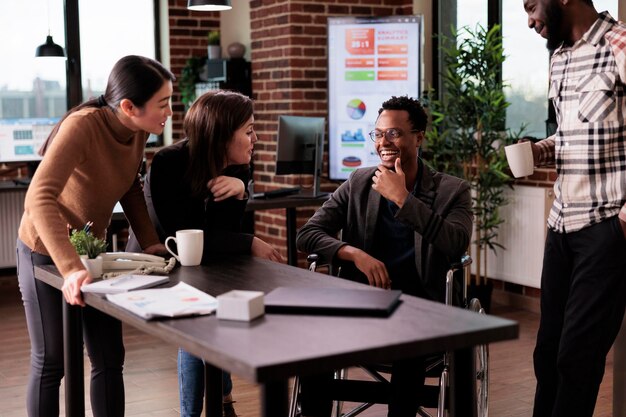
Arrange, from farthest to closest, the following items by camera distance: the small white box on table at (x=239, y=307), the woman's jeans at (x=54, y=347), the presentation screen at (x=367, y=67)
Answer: the presentation screen at (x=367, y=67) → the woman's jeans at (x=54, y=347) → the small white box on table at (x=239, y=307)

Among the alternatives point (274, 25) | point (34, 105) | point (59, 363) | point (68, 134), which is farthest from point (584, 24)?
point (34, 105)

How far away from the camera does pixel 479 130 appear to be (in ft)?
17.2

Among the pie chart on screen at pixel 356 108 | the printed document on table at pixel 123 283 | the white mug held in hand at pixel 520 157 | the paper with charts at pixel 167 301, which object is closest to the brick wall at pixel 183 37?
the pie chart on screen at pixel 356 108

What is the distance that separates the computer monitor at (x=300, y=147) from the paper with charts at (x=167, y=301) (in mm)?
2760

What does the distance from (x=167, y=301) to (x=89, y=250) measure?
50cm

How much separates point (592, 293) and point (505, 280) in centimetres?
300

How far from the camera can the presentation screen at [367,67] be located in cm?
566

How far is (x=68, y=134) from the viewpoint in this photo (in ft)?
8.02

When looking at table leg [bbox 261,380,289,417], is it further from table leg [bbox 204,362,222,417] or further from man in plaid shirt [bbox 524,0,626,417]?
man in plaid shirt [bbox 524,0,626,417]

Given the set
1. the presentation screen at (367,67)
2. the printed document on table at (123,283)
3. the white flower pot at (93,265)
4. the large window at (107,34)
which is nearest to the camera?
the printed document on table at (123,283)

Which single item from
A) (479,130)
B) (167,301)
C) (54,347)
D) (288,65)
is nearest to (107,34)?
(288,65)

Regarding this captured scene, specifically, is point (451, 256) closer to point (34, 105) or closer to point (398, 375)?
point (398, 375)

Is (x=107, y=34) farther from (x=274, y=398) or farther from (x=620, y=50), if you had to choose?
(x=274, y=398)

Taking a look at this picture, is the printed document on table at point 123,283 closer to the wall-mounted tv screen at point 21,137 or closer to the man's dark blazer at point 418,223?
the man's dark blazer at point 418,223
